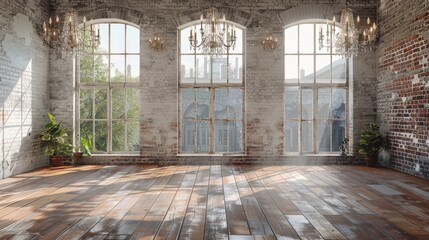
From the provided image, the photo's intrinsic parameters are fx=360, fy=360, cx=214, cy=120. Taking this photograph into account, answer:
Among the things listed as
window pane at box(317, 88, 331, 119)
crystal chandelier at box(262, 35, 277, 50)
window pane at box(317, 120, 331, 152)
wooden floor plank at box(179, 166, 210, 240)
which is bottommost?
wooden floor plank at box(179, 166, 210, 240)

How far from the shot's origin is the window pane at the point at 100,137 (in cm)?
862

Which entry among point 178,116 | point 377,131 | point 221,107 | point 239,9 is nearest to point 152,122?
point 178,116

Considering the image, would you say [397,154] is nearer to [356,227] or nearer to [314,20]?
[314,20]

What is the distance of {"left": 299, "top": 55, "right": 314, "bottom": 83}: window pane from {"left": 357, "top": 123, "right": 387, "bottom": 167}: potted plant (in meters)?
1.76

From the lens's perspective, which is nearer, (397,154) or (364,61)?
(397,154)

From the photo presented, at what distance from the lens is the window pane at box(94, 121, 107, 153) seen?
8.62 metres

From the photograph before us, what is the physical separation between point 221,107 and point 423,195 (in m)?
4.68

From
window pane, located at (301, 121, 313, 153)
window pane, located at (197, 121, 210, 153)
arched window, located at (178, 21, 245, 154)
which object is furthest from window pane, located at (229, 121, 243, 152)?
window pane, located at (301, 121, 313, 153)

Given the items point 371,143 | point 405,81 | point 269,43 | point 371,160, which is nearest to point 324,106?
point 371,143

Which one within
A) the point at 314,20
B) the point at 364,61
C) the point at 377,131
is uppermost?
the point at 314,20

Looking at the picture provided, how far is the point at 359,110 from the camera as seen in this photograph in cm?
842

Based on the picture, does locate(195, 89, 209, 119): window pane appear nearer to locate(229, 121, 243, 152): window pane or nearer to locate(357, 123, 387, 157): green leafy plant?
locate(229, 121, 243, 152): window pane

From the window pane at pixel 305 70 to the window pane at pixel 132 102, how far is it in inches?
156

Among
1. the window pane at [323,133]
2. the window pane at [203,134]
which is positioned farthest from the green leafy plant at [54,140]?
the window pane at [323,133]
